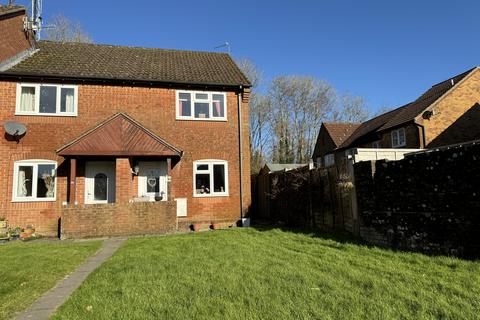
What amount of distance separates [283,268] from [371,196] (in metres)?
3.92

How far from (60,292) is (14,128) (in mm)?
10498

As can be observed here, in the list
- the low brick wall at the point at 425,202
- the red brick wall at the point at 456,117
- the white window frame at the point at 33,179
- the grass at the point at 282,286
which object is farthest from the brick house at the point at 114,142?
the red brick wall at the point at 456,117

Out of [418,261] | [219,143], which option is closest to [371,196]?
[418,261]

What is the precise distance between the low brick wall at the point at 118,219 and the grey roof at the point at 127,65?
5544 mm

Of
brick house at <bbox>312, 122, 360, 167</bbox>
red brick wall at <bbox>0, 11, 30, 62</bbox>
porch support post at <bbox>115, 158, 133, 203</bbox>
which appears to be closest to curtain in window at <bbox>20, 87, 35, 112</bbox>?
red brick wall at <bbox>0, 11, 30, 62</bbox>

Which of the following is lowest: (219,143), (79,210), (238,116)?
(79,210)

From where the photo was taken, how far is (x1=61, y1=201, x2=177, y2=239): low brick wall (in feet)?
42.4

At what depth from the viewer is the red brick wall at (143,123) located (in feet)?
46.0

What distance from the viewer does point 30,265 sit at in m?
Result: 7.89

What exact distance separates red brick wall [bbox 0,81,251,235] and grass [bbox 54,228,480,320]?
7.01 metres

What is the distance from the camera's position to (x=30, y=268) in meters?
7.54

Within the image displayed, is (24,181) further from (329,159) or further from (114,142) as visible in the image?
(329,159)

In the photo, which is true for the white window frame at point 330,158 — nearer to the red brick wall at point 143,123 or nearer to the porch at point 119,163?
the red brick wall at point 143,123

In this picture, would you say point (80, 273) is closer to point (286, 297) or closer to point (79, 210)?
point (286, 297)
